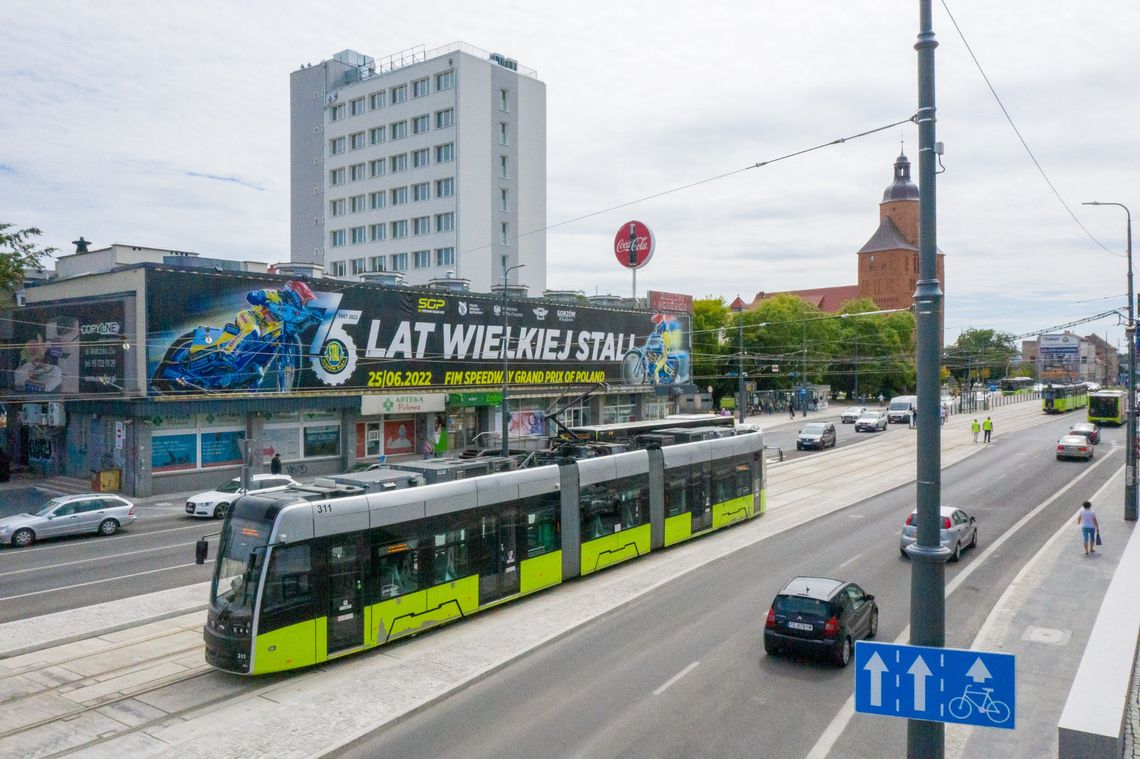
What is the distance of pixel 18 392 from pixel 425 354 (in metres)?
19.3

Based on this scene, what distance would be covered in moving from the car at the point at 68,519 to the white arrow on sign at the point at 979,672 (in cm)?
2760

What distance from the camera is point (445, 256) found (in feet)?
221

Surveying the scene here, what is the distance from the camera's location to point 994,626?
15.7m

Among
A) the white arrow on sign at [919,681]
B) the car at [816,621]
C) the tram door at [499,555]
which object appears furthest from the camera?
the tram door at [499,555]

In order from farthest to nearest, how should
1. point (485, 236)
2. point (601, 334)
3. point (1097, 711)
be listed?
point (485, 236), point (601, 334), point (1097, 711)

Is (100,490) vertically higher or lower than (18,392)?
lower

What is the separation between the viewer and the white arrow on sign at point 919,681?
533cm

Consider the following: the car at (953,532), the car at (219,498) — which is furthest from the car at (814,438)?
the car at (219,498)

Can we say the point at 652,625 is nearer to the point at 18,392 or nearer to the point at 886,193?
the point at 18,392

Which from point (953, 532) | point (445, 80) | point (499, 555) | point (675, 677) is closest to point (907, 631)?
point (675, 677)

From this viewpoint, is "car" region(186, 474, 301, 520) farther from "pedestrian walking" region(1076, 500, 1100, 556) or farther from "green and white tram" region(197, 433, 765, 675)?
"pedestrian walking" region(1076, 500, 1100, 556)

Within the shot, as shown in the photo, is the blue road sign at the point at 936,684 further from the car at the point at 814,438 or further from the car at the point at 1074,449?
the car at the point at 814,438

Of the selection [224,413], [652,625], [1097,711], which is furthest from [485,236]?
[1097,711]

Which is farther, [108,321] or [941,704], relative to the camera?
[108,321]
